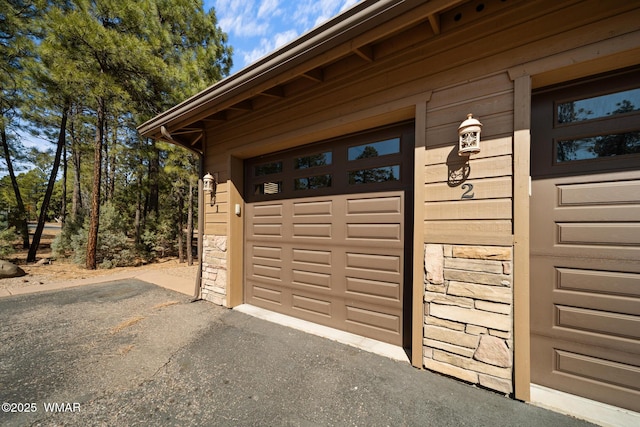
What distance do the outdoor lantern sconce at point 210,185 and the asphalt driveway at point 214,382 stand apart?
1.95m

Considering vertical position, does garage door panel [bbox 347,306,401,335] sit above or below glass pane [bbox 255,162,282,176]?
below

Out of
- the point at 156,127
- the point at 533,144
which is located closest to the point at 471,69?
the point at 533,144

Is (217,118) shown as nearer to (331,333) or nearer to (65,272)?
(331,333)

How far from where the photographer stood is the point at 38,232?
8391 millimetres

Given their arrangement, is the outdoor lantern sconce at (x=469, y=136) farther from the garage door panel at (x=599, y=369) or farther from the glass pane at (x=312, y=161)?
the garage door panel at (x=599, y=369)

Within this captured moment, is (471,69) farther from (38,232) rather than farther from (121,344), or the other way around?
(38,232)

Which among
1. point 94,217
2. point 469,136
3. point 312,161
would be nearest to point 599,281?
point 469,136

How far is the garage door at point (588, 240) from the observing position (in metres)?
1.73

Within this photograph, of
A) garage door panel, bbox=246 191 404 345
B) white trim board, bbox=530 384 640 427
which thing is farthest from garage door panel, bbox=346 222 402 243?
white trim board, bbox=530 384 640 427

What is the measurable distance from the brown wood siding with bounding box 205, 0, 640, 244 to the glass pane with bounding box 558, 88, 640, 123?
1.27 feet

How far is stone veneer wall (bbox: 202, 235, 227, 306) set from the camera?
3941 mm

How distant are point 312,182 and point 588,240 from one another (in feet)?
8.88

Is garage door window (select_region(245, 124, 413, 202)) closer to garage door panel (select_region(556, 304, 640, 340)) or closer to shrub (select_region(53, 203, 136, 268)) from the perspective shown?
A: garage door panel (select_region(556, 304, 640, 340))

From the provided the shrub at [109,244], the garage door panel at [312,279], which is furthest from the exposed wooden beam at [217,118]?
the shrub at [109,244]
